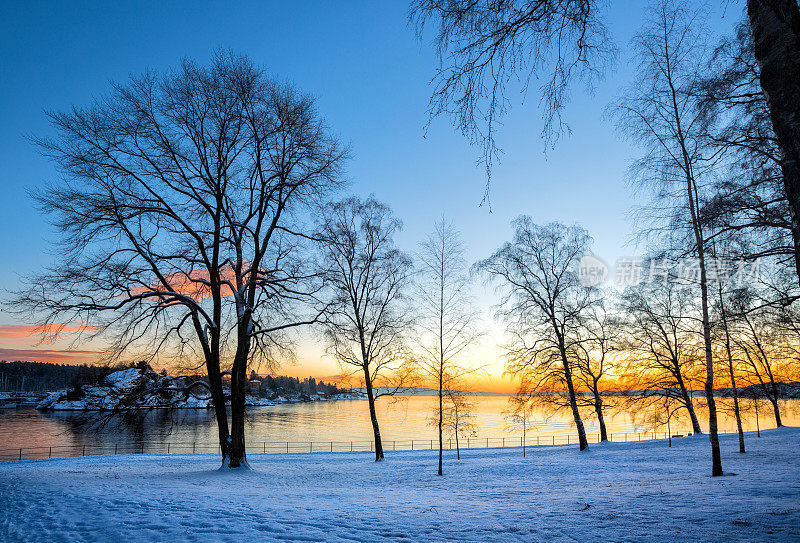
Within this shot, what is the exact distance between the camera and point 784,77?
3.71 metres

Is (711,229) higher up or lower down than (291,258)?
lower down

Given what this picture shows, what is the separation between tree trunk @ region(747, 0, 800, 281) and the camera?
12.0 feet

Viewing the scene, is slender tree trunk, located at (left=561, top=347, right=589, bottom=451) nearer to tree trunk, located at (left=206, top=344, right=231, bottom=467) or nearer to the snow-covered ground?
the snow-covered ground

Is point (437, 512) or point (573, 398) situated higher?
point (437, 512)

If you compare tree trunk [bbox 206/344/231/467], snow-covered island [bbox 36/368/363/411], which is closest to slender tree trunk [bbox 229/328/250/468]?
tree trunk [bbox 206/344/231/467]

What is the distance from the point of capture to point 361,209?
72.2 feet

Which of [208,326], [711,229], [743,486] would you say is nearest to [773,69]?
[711,229]

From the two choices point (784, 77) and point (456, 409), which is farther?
point (456, 409)

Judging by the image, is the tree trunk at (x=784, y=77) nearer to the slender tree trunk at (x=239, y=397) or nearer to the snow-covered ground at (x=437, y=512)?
the snow-covered ground at (x=437, y=512)

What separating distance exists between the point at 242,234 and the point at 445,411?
41.0 feet

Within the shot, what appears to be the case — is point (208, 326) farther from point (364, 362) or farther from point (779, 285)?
point (779, 285)

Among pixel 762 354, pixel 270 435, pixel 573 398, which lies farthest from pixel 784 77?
pixel 270 435

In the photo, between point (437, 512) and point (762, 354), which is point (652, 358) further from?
point (437, 512)

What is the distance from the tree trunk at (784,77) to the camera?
365 centimetres
